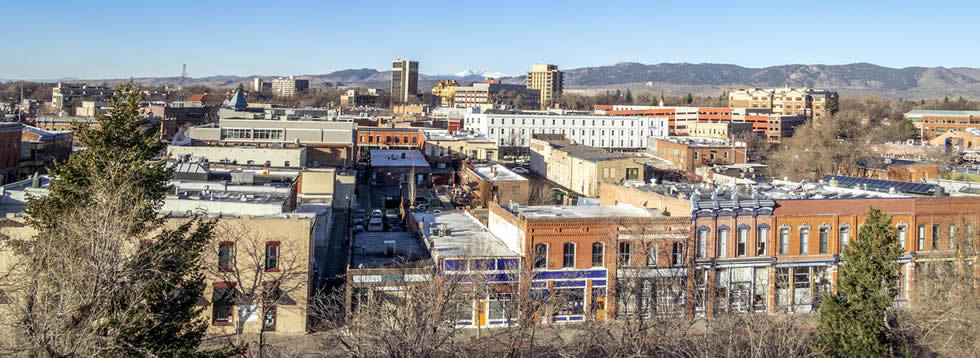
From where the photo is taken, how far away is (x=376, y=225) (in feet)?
134

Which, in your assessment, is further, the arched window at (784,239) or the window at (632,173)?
the window at (632,173)

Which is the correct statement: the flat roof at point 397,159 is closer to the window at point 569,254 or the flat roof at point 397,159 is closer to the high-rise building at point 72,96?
the window at point 569,254

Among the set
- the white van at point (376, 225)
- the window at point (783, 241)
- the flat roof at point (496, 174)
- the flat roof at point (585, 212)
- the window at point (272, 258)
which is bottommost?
the white van at point (376, 225)

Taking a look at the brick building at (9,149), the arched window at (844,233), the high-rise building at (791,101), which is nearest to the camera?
the arched window at (844,233)

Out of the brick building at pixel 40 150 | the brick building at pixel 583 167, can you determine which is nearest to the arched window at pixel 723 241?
the brick building at pixel 583 167

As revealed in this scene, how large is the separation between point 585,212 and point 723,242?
517 centimetres

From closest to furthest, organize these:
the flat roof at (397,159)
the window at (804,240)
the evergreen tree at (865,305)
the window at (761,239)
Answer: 1. the evergreen tree at (865,305)
2. the window at (761,239)
3. the window at (804,240)
4. the flat roof at (397,159)

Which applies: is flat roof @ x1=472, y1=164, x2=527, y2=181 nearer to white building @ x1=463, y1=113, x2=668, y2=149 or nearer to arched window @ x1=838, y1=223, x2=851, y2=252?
arched window @ x1=838, y1=223, x2=851, y2=252

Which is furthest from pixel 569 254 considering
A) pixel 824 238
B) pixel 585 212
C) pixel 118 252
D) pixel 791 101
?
pixel 791 101

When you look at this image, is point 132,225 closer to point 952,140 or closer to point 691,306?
point 691,306

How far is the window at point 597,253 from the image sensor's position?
27.9 metres

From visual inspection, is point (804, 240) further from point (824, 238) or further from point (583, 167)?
point (583, 167)

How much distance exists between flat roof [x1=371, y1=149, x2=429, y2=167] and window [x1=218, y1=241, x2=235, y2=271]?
1616 inches

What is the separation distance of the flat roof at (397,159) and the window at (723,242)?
129 ft
